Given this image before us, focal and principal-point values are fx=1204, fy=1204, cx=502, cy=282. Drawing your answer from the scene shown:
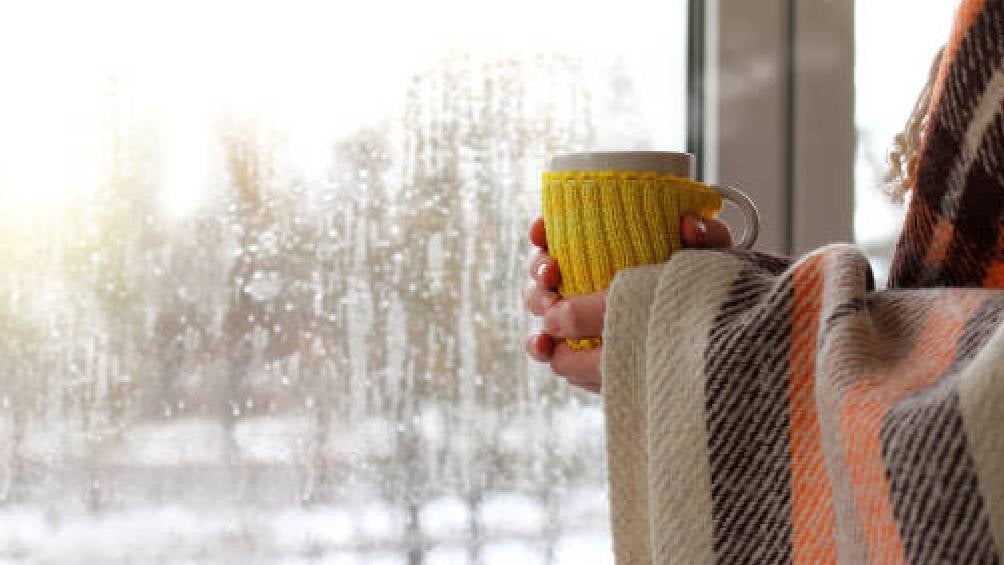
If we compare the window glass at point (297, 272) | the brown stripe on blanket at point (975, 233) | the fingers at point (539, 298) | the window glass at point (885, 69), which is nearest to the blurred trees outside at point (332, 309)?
the window glass at point (297, 272)

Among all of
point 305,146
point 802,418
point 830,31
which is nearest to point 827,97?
point 830,31

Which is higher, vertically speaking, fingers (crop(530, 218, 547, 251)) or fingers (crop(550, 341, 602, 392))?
fingers (crop(530, 218, 547, 251))

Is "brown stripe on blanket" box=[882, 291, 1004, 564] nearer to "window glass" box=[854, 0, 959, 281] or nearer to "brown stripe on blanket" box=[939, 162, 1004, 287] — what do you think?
"brown stripe on blanket" box=[939, 162, 1004, 287]

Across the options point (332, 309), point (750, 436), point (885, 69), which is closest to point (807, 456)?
point (750, 436)

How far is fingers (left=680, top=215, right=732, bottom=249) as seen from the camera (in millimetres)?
617

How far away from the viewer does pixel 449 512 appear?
987 millimetres

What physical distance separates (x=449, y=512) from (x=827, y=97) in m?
0.48

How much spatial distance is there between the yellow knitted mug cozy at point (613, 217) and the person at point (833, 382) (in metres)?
0.02

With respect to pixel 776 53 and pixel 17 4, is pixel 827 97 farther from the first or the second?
pixel 17 4

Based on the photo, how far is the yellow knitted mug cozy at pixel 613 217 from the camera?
0.61 m

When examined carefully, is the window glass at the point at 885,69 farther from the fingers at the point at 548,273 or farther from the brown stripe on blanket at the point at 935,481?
the brown stripe on blanket at the point at 935,481

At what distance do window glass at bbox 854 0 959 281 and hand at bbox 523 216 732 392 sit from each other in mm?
460

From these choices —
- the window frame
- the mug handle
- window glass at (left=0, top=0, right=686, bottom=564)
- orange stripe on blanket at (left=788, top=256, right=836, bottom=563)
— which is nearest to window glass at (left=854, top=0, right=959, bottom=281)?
the window frame

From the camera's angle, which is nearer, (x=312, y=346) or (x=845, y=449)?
(x=845, y=449)
